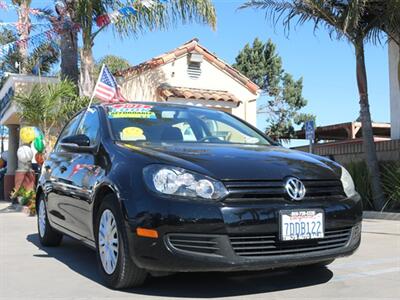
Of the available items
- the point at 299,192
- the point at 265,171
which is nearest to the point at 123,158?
the point at 265,171

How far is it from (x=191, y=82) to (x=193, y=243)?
14.4 metres

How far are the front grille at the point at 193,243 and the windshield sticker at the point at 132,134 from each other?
136 cm

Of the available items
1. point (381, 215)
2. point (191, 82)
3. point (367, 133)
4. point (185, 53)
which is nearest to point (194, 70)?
point (191, 82)

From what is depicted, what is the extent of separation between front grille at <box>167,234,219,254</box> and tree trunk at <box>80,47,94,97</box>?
10783 mm

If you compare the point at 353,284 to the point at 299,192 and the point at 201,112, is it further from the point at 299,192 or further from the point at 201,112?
the point at 201,112

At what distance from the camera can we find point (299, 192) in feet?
13.1

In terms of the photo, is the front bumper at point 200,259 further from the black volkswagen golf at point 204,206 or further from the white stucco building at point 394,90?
the white stucco building at point 394,90

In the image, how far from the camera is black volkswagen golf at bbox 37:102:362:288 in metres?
3.77

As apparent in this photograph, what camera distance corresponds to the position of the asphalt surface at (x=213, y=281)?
13.6 feet

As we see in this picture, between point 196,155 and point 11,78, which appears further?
point 11,78

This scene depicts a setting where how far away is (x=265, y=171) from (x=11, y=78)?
1369 cm

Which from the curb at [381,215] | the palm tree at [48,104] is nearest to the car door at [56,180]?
the curb at [381,215]

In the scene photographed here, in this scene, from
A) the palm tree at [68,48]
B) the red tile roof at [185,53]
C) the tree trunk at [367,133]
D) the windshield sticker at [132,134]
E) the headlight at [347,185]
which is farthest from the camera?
the red tile roof at [185,53]

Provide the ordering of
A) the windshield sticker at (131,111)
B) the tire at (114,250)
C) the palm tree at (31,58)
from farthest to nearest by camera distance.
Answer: the palm tree at (31,58)
the windshield sticker at (131,111)
the tire at (114,250)
